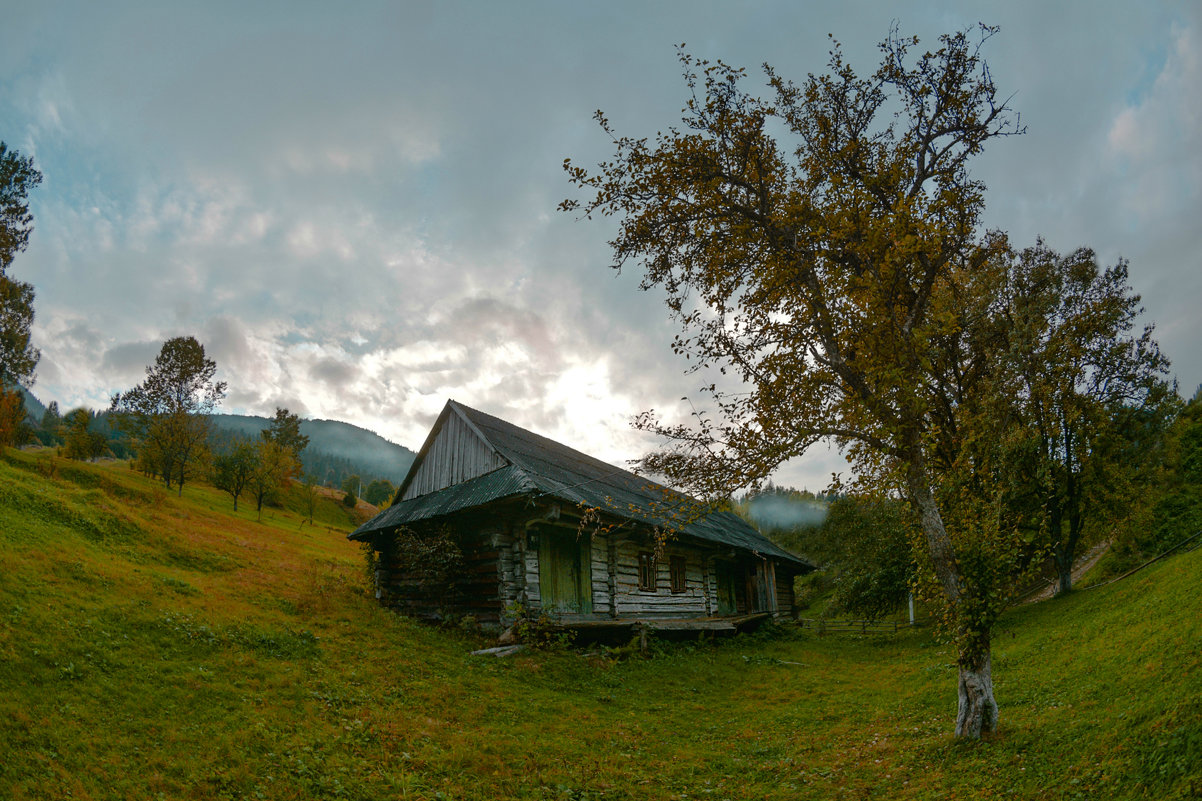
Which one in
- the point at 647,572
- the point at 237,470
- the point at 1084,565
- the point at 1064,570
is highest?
the point at 237,470

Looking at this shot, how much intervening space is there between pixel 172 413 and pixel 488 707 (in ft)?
146

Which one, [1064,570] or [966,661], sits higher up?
[966,661]

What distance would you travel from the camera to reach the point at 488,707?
9.73m

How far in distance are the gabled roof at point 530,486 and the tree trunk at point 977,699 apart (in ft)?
17.5

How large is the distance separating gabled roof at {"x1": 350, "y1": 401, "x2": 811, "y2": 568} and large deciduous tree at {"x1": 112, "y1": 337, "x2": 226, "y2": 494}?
2885 cm

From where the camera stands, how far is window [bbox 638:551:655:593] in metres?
18.4

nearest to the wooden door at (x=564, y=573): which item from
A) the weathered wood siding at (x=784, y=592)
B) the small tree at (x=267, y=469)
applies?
the weathered wood siding at (x=784, y=592)

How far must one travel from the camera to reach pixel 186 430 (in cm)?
4069

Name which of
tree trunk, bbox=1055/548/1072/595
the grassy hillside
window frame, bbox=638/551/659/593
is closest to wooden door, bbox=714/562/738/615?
window frame, bbox=638/551/659/593

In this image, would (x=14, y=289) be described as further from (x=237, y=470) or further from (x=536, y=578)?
(x=536, y=578)

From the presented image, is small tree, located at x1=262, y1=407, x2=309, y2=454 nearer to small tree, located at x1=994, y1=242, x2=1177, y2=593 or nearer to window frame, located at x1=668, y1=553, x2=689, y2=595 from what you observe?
window frame, located at x1=668, y1=553, x2=689, y2=595

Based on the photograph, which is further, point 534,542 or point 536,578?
point 534,542

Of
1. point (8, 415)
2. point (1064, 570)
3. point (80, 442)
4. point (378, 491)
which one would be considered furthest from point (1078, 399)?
point (378, 491)

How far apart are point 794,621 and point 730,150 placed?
77.6ft
